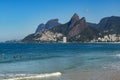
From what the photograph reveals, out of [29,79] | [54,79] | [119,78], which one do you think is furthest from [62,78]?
[119,78]

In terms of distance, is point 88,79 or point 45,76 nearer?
point 88,79

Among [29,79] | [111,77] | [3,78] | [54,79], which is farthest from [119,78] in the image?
[3,78]

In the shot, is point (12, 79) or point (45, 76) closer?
point (12, 79)

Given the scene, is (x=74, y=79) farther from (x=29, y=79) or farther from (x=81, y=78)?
(x=29, y=79)

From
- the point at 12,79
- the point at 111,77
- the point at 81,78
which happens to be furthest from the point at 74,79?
the point at 12,79

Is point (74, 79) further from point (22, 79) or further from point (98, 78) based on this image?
point (22, 79)

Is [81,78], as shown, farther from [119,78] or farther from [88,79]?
[119,78]

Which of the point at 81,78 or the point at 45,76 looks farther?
the point at 45,76
